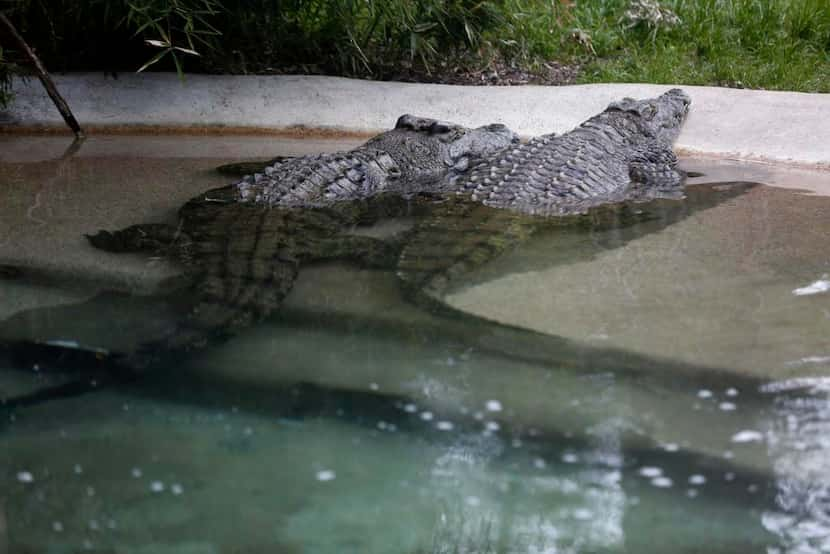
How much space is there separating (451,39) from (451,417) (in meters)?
5.19

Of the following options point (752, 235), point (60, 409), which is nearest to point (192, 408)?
point (60, 409)

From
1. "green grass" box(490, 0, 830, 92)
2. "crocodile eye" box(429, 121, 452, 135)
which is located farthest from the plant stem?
"green grass" box(490, 0, 830, 92)

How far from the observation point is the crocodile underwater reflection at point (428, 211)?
3.26 metres

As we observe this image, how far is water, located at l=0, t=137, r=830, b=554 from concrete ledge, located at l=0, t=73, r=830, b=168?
2.58 meters

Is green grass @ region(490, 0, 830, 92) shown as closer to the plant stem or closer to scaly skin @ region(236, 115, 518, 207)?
scaly skin @ region(236, 115, 518, 207)

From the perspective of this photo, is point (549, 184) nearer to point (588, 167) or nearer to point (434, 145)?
point (588, 167)

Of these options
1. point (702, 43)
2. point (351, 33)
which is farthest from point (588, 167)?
point (702, 43)

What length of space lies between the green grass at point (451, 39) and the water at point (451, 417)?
319cm

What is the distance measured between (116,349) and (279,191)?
196cm

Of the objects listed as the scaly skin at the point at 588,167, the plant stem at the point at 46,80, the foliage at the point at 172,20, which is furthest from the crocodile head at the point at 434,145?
the plant stem at the point at 46,80

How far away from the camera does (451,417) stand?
2582 mm

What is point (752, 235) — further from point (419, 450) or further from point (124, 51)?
point (124, 51)

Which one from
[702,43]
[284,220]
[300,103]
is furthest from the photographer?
[702,43]

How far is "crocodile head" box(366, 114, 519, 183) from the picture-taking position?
5.57 m
